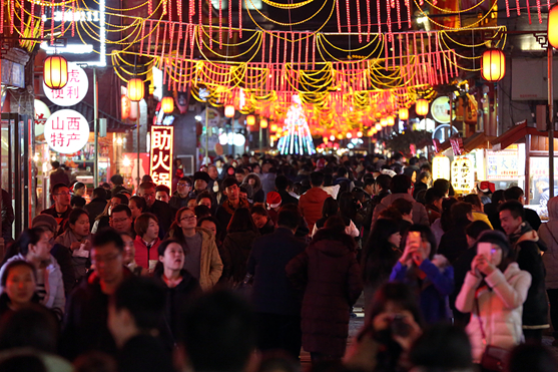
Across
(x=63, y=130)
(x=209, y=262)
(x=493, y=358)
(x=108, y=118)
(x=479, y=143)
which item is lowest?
(x=493, y=358)

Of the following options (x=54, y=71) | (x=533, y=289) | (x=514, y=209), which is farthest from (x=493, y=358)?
(x=54, y=71)

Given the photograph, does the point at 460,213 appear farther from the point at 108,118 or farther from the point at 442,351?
the point at 108,118

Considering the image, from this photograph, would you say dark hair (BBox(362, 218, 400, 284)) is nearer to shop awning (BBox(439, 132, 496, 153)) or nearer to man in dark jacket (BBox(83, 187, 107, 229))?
man in dark jacket (BBox(83, 187, 107, 229))

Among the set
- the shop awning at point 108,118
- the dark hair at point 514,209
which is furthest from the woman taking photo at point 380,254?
the shop awning at point 108,118

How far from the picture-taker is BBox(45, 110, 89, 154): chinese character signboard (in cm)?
1548

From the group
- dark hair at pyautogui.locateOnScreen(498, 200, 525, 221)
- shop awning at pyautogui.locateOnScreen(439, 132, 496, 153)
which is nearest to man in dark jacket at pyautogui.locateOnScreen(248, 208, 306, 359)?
dark hair at pyautogui.locateOnScreen(498, 200, 525, 221)

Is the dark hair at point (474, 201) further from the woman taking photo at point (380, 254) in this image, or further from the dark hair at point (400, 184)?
the woman taking photo at point (380, 254)

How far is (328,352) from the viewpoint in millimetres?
5852

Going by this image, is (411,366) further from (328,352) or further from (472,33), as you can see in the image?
(472,33)

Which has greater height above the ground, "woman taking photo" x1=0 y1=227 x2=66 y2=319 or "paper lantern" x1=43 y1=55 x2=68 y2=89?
"paper lantern" x1=43 y1=55 x2=68 y2=89

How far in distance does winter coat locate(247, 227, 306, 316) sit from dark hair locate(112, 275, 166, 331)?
263 cm

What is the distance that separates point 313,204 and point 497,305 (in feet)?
20.2

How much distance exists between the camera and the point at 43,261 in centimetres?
561

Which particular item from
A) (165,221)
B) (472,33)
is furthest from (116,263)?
(472,33)
